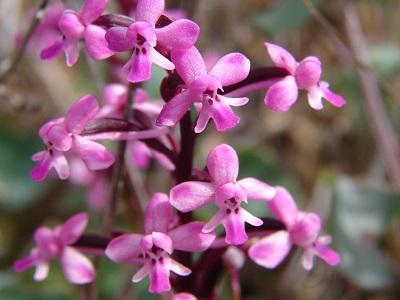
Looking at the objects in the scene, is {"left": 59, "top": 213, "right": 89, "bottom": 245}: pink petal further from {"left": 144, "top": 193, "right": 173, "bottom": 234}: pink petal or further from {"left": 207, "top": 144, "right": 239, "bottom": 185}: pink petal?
{"left": 207, "top": 144, "right": 239, "bottom": 185}: pink petal

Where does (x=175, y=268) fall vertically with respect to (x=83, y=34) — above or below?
below

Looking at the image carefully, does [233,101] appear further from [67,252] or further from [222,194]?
[67,252]

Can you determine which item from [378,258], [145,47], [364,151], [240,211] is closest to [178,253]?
[240,211]

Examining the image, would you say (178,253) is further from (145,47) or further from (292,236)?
(145,47)

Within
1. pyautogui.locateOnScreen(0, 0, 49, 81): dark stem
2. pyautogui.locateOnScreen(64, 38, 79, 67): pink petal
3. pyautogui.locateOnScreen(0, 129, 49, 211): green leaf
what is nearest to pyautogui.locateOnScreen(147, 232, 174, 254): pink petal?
pyautogui.locateOnScreen(64, 38, 79, 67): pink petal

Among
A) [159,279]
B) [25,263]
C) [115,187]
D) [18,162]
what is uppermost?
[159,279]

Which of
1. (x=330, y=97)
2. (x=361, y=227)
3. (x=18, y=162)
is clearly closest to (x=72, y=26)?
(x=330, y=97)

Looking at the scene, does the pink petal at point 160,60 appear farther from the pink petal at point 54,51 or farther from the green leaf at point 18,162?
the green leaf at point 18,162
